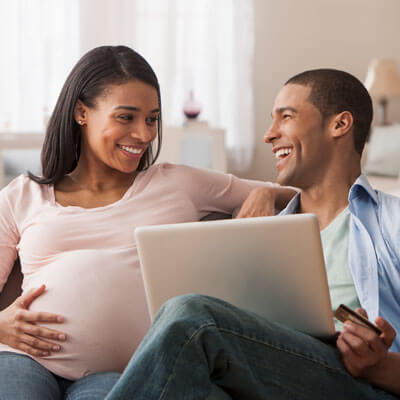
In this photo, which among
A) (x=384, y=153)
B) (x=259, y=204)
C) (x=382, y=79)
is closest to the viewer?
(x=259, y=204)

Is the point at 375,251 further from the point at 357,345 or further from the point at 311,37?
the point at 311,37

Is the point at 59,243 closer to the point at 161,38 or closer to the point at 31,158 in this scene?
the point at 31,158

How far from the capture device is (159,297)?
1.03 metres

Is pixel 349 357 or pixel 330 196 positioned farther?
pixel 330 196

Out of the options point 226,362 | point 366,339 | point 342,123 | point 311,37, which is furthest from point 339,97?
point 311,37

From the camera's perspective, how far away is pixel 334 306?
1.19 meters

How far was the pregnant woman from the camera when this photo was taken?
4.08 feet

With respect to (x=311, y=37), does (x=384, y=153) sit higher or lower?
lower

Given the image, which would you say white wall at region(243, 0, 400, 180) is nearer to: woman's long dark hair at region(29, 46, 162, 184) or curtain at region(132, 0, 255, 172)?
curtain at region(132, 0, 255, 172)

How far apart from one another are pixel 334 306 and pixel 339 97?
0.48 m

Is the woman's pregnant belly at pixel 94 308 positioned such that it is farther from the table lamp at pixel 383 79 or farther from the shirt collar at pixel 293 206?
the table lamp at pixel 383 79

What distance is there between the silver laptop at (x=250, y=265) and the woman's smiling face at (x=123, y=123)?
488mm

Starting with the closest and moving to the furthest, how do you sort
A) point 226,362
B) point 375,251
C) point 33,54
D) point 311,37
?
point 226,362
point 375,251
point 33,54
point 311,37

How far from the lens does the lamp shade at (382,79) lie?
4.37m
